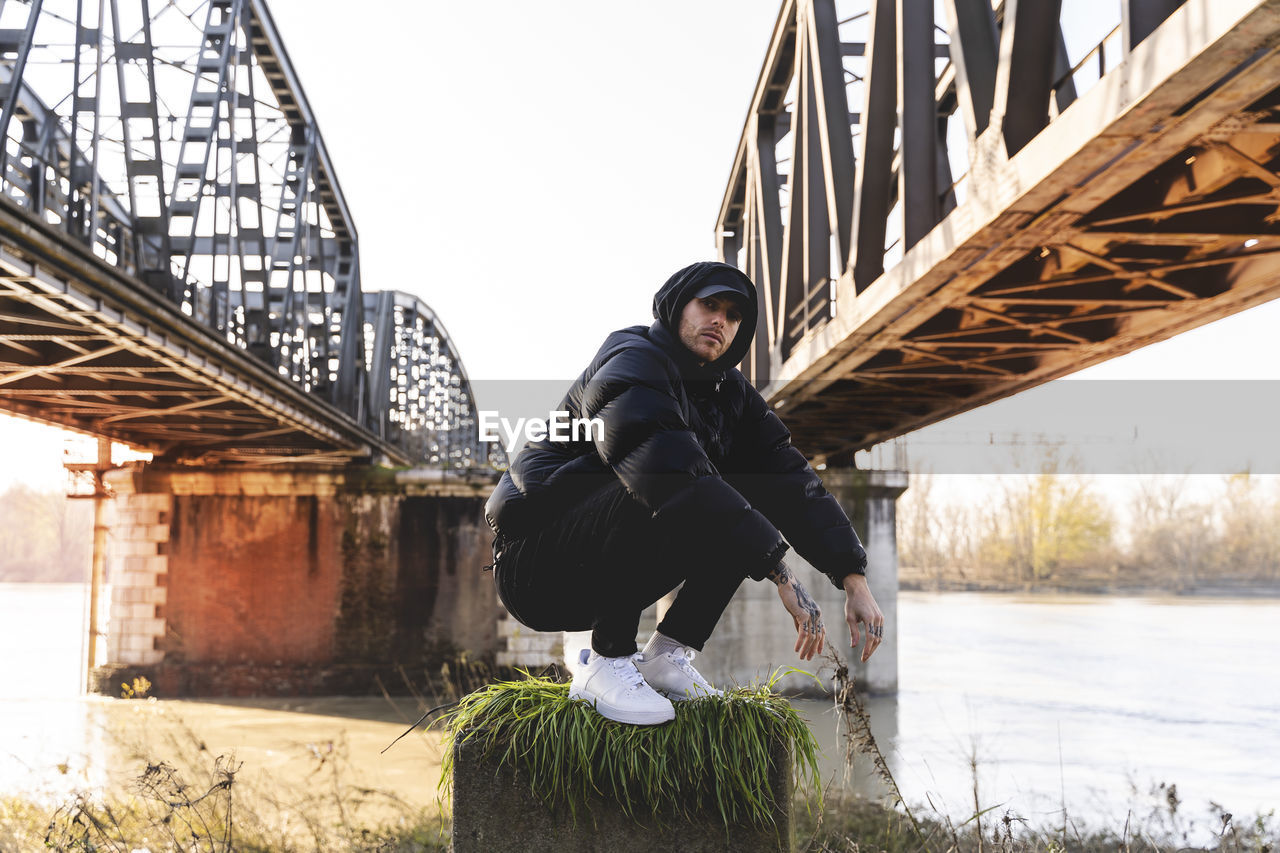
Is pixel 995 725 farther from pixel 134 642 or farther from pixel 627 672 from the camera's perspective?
pixel 134 642

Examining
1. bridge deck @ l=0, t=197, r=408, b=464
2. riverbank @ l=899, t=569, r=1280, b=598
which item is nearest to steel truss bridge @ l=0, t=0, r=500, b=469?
bridge deck @ l=0, t=197, r=408, b=464

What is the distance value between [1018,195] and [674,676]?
4104 millimetres

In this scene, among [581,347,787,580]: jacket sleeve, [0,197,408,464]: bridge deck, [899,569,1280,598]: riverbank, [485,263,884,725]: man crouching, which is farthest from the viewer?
[899,569,1280,598]: riverbank

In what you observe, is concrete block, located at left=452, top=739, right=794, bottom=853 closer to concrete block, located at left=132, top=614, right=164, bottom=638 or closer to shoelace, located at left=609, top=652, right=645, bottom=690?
Answer: shoelace, located at left=609, top=652, right=645, bottom=690

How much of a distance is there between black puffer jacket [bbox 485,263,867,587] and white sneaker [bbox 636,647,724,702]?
1.60 feet

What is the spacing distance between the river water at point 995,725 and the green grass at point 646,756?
90.4 inches

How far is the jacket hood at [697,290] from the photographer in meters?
2.90

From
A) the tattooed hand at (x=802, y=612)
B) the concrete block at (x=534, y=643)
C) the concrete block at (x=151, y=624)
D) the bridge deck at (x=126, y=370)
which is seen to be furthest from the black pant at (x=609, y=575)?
the concrete block at (x=151, y=624)

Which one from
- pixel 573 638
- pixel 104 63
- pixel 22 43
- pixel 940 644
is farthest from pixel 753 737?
pixel 940 644

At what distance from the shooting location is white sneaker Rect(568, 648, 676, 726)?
2.85 meters

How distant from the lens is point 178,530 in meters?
22.8

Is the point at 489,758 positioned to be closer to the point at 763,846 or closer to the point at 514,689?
the point at 514,689

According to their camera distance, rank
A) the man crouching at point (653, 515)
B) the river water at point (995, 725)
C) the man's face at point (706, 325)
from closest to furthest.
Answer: the man crouching at point (653, 515), the man's face at point (706, 325), the river water at point (995, 725)

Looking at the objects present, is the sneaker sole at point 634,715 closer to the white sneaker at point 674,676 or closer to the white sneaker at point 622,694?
the white sneaker at point 622,694
